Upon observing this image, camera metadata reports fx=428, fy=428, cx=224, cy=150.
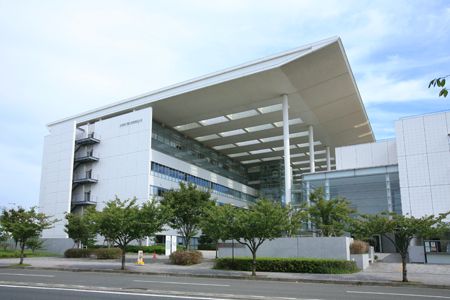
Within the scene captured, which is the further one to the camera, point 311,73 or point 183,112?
point 183,112

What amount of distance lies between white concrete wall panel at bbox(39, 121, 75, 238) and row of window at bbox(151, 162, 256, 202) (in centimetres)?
1105

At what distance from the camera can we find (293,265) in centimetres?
2342

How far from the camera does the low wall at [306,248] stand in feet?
84.4

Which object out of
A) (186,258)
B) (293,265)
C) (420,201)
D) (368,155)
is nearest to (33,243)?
(186,258)

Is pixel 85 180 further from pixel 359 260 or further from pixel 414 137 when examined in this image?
pixel 414 137

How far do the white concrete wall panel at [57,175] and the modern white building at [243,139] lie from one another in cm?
13

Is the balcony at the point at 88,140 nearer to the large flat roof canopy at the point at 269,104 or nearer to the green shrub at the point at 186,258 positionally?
the large flat roof canopy at the point at 269,104

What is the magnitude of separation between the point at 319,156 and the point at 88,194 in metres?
36.3

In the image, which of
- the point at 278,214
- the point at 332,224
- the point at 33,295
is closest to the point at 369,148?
the point at 332,224

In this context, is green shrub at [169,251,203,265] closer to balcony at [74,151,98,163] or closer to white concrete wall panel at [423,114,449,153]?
white concrete wall panel at [423,114,449,153]

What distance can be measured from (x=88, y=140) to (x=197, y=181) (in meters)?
15.4

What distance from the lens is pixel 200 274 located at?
2192 centimetres

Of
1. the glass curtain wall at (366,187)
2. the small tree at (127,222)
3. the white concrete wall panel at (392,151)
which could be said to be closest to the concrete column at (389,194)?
the glass curtain wall at (366,187)

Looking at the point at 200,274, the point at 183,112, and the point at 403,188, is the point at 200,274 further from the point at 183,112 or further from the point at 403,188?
the point at 183,112
